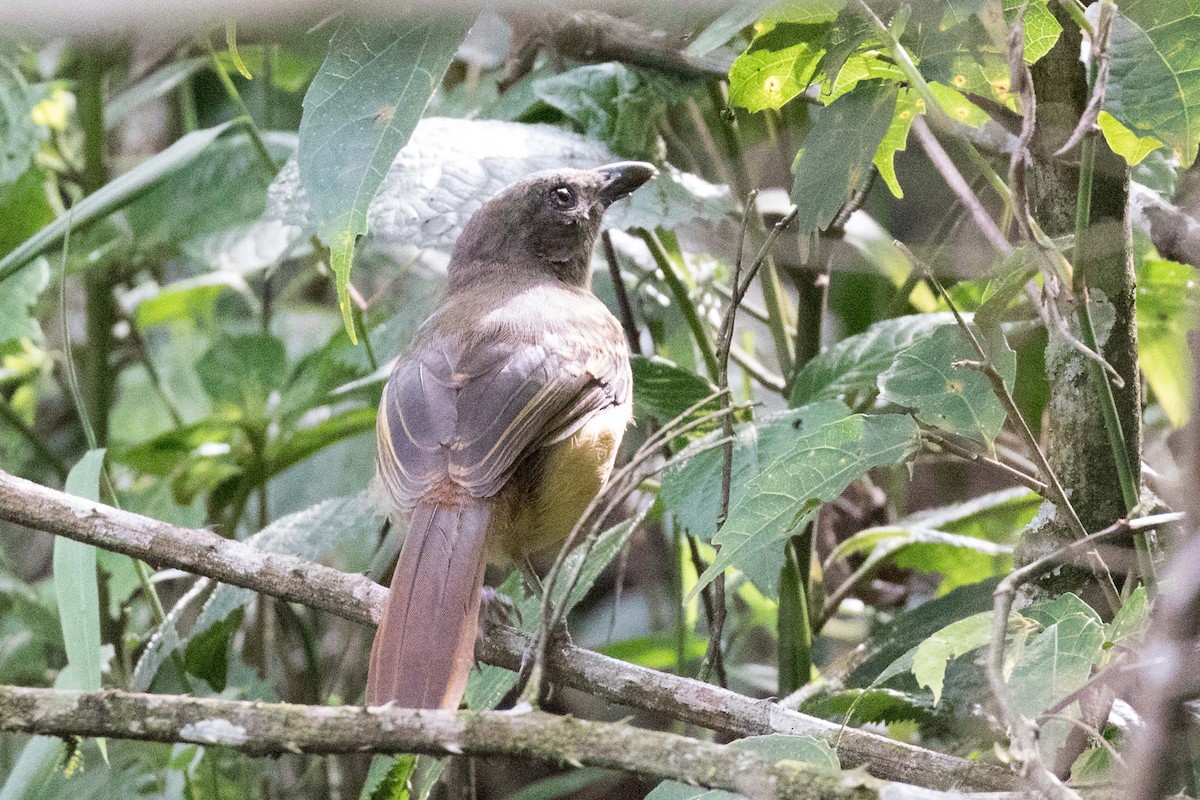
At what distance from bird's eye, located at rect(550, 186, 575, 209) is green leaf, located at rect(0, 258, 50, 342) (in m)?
1.53

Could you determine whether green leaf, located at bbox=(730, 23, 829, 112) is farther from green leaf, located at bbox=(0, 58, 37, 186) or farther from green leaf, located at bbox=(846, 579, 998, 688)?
green leaf, located at bbox=(0, 58, 37, 186)

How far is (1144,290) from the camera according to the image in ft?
9.79

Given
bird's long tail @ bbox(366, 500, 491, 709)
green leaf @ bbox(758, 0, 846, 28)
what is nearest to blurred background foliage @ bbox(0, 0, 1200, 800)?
green leaf @ bbox(758, 0, 846, 28)

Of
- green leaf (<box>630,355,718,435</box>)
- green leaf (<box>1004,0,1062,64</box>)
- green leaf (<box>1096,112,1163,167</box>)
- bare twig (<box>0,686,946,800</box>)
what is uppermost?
green leaf (<box>1004,0,1062,64</box>)

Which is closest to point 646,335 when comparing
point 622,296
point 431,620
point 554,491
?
point 622,296

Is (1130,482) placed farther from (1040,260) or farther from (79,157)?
(79,157)

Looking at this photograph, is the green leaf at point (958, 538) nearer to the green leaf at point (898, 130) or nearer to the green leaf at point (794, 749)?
the green leaf at point (898, 130)

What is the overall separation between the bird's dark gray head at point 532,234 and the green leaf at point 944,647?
76.3 inches

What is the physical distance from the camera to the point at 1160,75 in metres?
1.97

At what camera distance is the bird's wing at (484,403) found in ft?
8.64

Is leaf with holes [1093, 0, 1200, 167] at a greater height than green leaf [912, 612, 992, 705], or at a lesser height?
greater

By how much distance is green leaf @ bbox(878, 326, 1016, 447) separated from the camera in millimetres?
2076

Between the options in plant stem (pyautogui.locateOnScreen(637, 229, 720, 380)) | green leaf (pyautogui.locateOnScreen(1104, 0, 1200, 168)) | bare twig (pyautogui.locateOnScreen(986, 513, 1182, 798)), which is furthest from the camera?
plant stem (pyautogui.locateOnScreen(637, 229, 720, 380))

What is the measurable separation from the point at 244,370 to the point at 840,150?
2357mm
